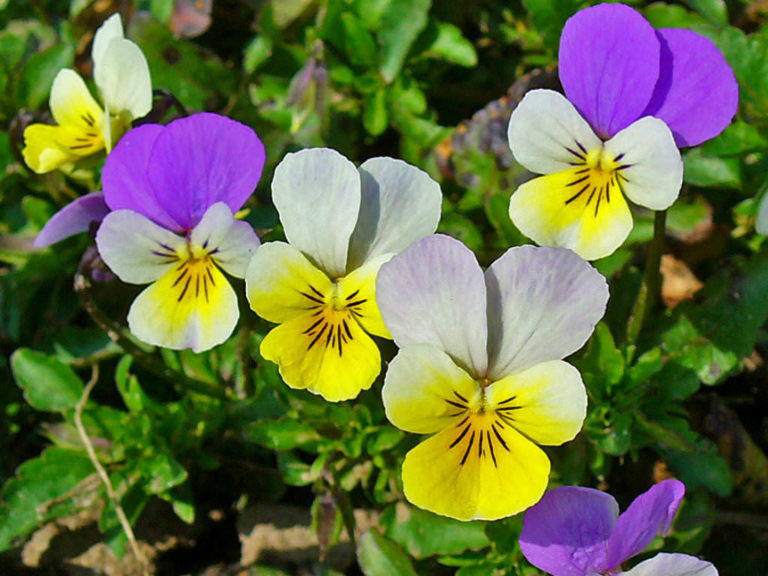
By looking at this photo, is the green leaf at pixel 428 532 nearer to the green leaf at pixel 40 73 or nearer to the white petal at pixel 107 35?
the white petal at pixel 107 35

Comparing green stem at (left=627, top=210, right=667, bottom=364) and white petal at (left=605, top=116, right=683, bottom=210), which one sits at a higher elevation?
white petal at (left=605, top=116, right=683, bottom=210)

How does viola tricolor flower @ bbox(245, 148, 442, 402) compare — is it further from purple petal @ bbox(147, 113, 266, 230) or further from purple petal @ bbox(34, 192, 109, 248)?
purple petal @ bbox(34, 192, 109, 248)

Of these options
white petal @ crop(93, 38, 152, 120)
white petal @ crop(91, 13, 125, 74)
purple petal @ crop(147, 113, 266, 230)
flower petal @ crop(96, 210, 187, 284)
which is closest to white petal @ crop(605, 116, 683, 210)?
purple petal @ crop(147, 113, 266, 230)

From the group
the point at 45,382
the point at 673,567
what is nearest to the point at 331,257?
the point at 673,567

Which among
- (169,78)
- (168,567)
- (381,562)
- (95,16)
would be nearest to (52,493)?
(168,567)

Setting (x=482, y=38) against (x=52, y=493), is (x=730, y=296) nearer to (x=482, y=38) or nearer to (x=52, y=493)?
(x=482, y=38)

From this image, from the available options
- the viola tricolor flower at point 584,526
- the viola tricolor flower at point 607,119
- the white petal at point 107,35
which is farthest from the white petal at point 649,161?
the white petal at point 107,35

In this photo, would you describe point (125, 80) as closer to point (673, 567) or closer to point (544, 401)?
point (544, 401)

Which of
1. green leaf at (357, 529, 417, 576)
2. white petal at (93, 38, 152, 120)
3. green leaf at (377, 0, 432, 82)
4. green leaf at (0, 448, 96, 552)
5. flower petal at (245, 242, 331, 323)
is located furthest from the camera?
green leaf at (377, 0, 432, 82)
